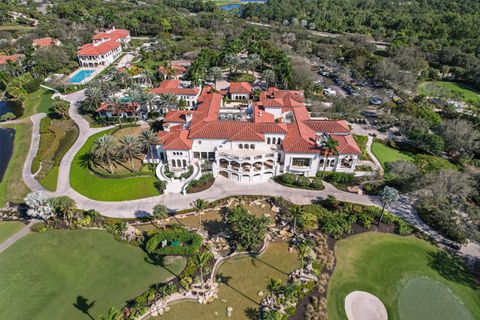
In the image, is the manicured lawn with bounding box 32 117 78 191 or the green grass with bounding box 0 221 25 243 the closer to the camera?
the green grass with bounding box 0 221 25 243

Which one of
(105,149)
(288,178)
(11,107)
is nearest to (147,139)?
(105,149)

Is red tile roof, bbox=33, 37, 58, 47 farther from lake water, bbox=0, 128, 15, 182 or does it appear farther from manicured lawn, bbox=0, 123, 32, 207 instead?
manicured lawn, bbox=0, 123, 32, 207

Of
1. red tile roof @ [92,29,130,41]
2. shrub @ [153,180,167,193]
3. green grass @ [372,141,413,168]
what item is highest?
red tile roof @ [92,29,130,41]

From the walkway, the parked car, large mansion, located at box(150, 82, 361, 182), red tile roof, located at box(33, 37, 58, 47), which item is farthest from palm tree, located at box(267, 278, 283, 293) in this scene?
red tile roof, located at box(33, 37, 58, 47)

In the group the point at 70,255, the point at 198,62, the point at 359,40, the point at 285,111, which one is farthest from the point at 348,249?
the point at 359,40

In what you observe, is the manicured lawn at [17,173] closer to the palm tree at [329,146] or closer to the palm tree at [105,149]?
the palm tree at [105,149]

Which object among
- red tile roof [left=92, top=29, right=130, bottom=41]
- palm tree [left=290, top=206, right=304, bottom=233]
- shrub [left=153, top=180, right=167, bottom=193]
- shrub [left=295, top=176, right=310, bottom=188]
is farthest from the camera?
red tile roof [left=92, top=29, right=130, bottom=41]

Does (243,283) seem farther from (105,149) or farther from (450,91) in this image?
(450,91)

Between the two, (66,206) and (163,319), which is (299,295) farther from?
(66,206)
